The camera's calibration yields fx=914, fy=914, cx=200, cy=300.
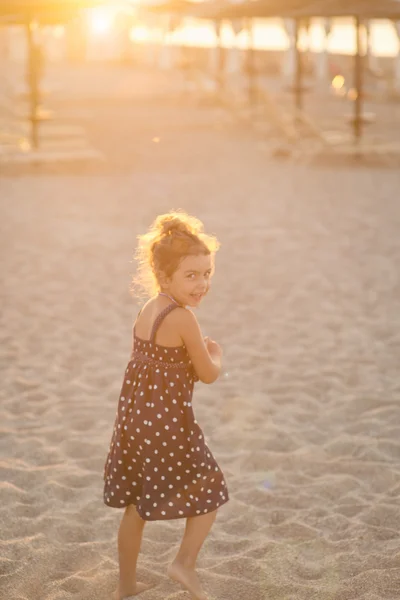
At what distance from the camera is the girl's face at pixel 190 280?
2.98 metres

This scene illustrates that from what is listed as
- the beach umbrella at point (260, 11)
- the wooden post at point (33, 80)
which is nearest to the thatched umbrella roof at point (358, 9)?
the beach umbrella at point (260, 11)

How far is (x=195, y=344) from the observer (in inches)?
118

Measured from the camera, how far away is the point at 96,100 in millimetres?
27625

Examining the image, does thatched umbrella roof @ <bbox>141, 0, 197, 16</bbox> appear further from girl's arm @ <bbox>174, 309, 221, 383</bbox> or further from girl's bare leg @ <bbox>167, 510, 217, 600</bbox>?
girl's bare leg @ <bbox>167, 510, 217, 600</bbox>

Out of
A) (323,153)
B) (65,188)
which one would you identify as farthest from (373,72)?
(65,188)

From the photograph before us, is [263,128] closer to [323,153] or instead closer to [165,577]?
[323,153]

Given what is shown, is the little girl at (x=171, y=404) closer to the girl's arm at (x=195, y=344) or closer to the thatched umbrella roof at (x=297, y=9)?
the girl's arm at (x=195, y=344)

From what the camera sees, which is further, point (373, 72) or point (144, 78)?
point (144, 78)

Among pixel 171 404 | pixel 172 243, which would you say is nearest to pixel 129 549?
pixel 171 404

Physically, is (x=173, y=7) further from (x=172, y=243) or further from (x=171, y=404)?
(x=171, y=404)

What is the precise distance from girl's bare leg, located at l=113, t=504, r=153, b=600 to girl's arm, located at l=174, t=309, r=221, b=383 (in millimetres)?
537

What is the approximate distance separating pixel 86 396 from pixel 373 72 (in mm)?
26936

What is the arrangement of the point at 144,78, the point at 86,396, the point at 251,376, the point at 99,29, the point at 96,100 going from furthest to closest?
the point at 99,29
the point at 144,78
the point at 96,100
the point at 251,376
the point at 86,396

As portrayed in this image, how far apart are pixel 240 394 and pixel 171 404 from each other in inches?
102
